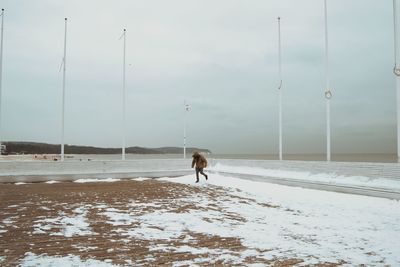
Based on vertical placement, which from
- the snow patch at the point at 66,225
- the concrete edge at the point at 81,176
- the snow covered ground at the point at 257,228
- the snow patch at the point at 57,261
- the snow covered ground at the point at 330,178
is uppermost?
the snow covered ground at the point at 330,178

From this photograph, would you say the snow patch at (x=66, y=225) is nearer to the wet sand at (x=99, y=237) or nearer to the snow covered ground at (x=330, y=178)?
the wet sand at (x=99, y=237)

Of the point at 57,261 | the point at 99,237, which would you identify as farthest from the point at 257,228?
the point at 57,261

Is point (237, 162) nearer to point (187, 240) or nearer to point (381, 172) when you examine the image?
point (381, 172)

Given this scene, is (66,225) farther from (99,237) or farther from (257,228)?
(257,228)

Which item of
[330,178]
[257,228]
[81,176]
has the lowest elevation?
[257,228]

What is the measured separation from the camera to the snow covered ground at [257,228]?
6051 millimetres

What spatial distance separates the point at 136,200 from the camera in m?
12.9

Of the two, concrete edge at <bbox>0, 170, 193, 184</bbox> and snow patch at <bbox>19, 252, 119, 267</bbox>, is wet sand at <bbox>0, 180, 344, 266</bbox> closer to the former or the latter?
snow patch at <bbox>19, 252, 119, 267</bbox>

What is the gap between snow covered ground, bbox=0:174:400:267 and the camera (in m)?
6.05

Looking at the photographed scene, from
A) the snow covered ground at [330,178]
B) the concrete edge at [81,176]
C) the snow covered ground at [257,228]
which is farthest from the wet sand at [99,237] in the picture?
the concrete edge at [81,176]

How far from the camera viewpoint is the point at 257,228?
831 centimetres

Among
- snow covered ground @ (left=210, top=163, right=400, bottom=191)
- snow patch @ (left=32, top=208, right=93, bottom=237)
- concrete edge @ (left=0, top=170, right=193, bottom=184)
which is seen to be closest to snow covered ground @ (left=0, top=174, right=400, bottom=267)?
snow patch @ (left=32, top=208, right=93, bottom=237)

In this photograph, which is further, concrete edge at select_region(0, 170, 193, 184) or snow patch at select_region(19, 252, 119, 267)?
concrete edge at select_region(0, 170, 193, 184)

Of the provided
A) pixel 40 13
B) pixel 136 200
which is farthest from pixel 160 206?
pixel 40 13
